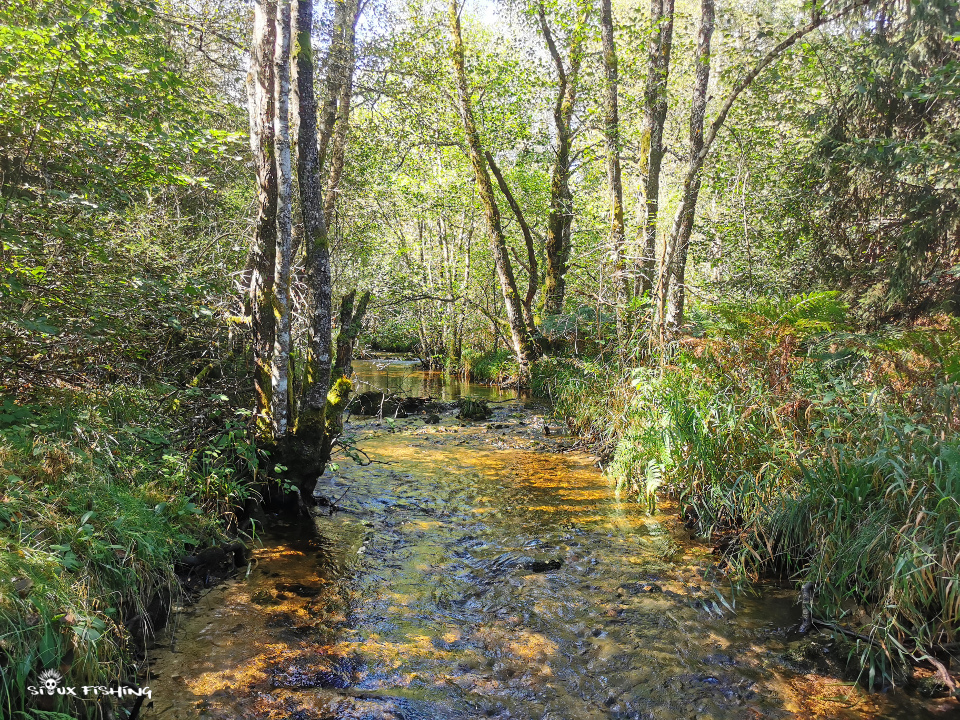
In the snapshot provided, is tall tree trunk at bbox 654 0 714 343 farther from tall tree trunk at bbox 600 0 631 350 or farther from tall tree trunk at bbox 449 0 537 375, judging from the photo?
tall tree trunk at bbox 449 0 537 375

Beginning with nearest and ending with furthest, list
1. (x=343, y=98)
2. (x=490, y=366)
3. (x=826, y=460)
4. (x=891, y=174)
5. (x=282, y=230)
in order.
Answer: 1. (x=826, y=460)
2. (x=282, y=230)
3. (x=891, y=174)
4. (x=343, y=98)
5. (x=490, y=366)

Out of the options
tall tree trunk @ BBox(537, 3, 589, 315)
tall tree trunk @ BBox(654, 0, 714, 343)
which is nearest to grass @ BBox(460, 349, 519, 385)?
tall tree trunk @ BBox(537, 3, 589, 315)

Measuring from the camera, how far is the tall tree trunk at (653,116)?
10945 millimetres

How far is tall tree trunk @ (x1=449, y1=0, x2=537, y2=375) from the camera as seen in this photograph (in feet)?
47.5

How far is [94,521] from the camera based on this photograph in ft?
12.6

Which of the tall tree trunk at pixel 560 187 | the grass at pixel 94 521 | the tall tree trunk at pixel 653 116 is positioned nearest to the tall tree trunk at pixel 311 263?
the grass at pixel 94 521

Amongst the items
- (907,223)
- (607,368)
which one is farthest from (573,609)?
(907,223)

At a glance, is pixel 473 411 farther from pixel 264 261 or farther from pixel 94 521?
pixel 94 521

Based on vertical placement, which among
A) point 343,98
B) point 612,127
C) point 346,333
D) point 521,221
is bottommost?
point 346,333

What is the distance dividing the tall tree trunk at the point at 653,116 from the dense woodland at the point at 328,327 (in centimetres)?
8

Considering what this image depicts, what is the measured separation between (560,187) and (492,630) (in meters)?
14.8

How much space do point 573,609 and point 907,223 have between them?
993 cm

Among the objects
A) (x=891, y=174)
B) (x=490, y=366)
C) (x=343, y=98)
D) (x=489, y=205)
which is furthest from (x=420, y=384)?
(x=891, y=174)

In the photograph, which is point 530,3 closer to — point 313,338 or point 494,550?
point 313,338
